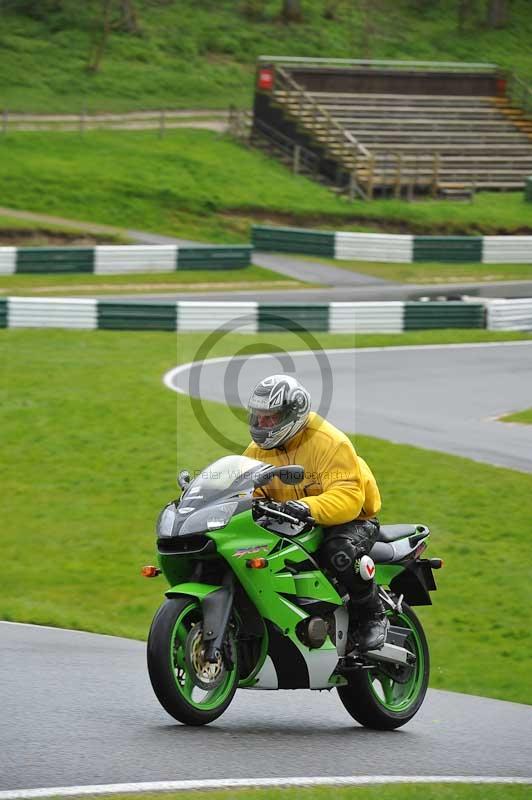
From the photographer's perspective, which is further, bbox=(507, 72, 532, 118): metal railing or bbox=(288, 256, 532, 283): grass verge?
bbox=(507, 72, 532, 118): metal railing

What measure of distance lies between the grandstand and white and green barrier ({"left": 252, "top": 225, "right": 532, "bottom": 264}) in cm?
565

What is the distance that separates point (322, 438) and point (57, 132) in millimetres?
36351

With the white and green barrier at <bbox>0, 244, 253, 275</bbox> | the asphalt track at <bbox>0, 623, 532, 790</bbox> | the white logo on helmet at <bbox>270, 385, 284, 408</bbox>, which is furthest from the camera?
the white and green barrier at <bbox>0, 244, 253, 275</bbox>

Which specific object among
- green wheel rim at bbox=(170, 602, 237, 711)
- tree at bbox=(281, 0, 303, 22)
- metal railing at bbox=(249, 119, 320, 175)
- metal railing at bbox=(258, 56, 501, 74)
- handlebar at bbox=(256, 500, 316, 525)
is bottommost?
green wheel rim at bbox=(170, 602, 237, 711)

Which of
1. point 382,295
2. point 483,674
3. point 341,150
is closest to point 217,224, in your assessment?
point 341,150

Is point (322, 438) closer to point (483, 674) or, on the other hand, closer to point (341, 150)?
point (483, 674)

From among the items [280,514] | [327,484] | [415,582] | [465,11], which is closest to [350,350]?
[415,582]

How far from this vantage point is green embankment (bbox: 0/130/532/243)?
1484 inches

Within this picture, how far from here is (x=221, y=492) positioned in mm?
6922

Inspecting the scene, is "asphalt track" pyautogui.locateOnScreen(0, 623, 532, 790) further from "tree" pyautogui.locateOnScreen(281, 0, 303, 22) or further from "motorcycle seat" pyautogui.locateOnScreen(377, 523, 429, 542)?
"tree" pyautogui.locateOnScreen(281, 0, 303, 22)

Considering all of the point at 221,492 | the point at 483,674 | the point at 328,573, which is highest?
the point at 221,492

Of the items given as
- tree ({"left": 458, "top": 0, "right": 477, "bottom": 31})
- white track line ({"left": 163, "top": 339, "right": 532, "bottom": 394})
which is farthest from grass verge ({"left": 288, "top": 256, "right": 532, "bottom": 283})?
tree ({"left": 458, "top": 0, "right": 477, "bottom": 31})

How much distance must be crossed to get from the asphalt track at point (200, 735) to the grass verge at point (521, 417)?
9.21 m

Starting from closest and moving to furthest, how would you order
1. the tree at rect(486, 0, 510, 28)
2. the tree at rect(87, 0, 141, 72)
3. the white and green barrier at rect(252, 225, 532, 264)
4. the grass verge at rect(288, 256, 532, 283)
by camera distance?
the grass verge at rect(288, 256, 532, 283) < the white and green barrier at rect(252, 225, 532, 264) < the tree at rect(87, 0, 141, 72) < the tree at rect(486, 0, 510, 28)
